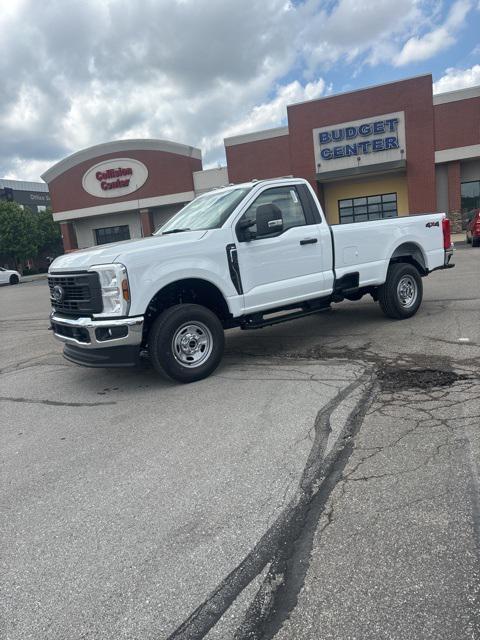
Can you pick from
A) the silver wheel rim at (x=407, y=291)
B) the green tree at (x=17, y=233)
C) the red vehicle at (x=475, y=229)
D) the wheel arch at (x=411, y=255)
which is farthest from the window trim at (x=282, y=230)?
the green tree at (x=17, y=233)

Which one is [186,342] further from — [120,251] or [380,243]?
[380,243]

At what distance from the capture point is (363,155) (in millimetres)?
28531

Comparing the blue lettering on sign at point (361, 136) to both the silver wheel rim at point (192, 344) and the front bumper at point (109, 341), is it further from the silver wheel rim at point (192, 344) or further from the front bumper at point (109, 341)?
the front bumper at point (109, 341)

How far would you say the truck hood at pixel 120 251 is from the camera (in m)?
5.38

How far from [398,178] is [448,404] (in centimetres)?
2786

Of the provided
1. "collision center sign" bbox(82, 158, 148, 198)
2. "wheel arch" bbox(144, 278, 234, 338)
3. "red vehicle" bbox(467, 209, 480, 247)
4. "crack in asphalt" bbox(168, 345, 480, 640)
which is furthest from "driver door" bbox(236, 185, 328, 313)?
"collision center sign" bbox(82, 158, 148, 198)

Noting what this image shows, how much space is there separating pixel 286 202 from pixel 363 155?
2389 cm

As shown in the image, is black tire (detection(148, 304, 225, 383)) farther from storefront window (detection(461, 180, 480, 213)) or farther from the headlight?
storefront window (detection(461, 180, 480, 213))

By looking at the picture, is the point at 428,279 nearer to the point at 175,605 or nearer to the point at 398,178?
the point at 175,605

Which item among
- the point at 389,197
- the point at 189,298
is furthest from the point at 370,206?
the point at 189,298

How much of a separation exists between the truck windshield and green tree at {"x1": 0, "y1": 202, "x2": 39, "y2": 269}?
1714 inches

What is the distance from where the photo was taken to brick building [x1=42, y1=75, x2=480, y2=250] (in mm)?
27547

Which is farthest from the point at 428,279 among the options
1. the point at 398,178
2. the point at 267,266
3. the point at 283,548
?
the point at 398,178

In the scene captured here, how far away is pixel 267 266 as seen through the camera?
6.38m
